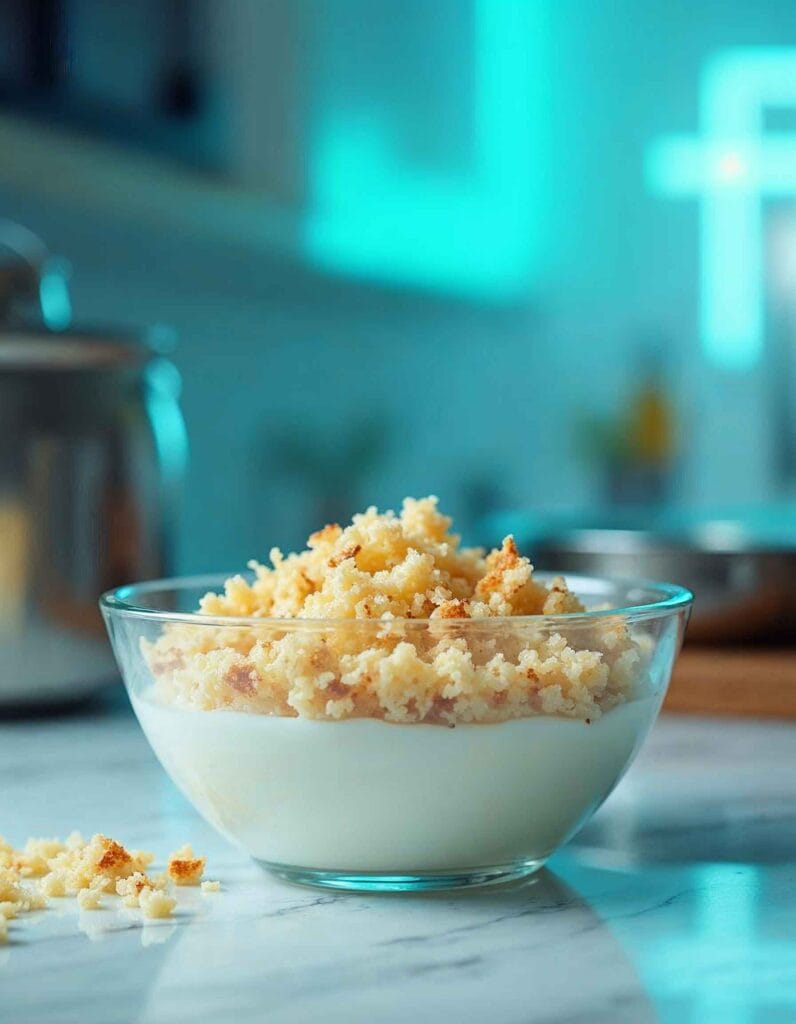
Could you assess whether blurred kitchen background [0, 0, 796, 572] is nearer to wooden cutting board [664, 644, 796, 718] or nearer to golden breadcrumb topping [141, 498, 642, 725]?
wooden cutting board [664, 644, 796, 718]

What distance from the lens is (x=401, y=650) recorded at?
0.68m

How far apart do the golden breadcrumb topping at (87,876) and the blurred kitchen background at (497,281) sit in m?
1.44

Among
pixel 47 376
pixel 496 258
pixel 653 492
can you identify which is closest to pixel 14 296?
pixel 47 376

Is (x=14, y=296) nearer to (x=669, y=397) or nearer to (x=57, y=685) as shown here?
(x=57, y=685)

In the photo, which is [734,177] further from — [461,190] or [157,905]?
[157,905]

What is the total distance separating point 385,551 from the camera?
2.59ft

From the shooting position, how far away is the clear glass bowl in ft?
2.28

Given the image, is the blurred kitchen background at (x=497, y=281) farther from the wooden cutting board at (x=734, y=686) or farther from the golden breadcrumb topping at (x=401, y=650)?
the golden breadcrumb topping at (x=401, y=650)

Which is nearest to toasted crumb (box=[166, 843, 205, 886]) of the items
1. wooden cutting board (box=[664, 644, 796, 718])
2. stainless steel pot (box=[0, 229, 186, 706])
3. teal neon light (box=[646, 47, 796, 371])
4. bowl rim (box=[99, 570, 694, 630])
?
bowl rim (box=[99, 570, 694, 630])

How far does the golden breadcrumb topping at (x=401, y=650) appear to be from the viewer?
0.69 meters

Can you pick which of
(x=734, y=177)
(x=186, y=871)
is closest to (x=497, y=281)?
(x=734, y=177)

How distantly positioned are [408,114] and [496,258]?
388 millimetres

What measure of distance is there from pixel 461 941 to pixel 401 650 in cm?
14

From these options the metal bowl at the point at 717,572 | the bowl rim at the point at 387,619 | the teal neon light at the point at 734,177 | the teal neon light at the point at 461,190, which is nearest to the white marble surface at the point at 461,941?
the bowl rim at the point at 387,619
